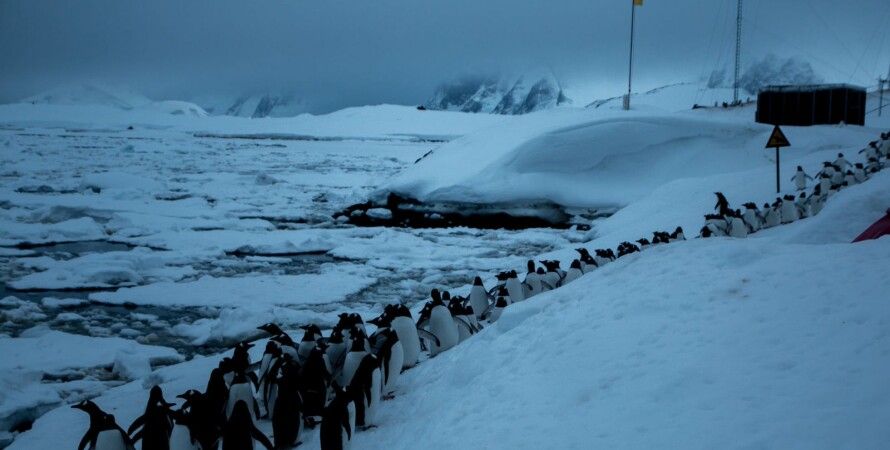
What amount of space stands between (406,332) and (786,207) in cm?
844

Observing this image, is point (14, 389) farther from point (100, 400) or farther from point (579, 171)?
point (579, 171)

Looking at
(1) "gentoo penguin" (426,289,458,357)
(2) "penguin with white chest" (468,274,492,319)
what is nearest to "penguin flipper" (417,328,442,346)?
(1) "gentoo penguin" (426,289,458,357)

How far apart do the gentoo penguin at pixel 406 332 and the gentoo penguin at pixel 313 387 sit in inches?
36.8

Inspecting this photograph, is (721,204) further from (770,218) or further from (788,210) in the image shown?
(788,210)

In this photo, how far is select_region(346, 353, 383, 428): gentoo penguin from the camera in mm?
4527

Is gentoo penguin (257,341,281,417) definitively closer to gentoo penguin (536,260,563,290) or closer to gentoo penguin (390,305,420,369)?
gentoo penguin (390,305,420,369)

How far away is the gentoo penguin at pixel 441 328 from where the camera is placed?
20.1 feet

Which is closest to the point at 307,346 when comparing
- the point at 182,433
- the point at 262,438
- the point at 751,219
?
the point at 262,438

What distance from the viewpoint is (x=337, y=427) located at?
410 centimetres

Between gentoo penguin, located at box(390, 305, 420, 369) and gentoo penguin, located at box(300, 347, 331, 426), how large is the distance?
936 mm

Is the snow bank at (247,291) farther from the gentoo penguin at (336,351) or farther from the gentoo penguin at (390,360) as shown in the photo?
the gentoo penguin at (390,360)

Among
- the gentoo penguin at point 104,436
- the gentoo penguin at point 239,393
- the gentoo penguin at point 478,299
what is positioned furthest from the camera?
the gentoo penguin at point 478,299

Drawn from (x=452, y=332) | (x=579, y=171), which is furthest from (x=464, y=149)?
(x=452, y=332)

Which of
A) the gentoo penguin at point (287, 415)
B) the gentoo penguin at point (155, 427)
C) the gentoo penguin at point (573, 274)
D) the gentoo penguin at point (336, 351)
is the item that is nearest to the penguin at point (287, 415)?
the gentoo penguin at point (287, 415)
